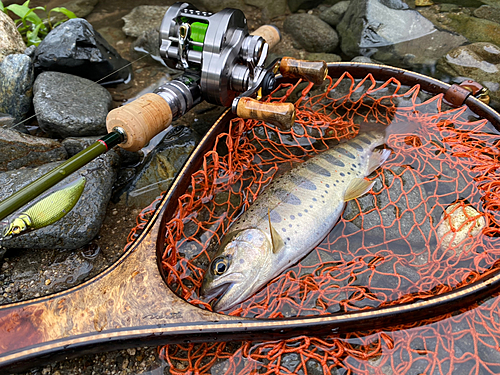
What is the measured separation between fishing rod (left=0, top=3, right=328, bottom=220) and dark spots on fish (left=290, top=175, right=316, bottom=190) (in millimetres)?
465

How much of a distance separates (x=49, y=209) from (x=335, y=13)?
4.45 m

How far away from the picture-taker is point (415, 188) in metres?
2.94

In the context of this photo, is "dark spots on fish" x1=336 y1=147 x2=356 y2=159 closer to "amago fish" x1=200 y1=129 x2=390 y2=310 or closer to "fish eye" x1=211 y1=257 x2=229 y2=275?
"amago fish" x1=200 y1=129 x2=390 y2=310

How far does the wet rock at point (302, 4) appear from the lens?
5.35m

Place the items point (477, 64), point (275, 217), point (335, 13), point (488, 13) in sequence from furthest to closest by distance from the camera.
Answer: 1. point (335, 13)
2. point (488, 13)
3. point (477, 64)
4. point (275, 217)

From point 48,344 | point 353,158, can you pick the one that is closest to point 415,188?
point 353,158

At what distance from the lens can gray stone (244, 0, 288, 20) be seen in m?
5.42

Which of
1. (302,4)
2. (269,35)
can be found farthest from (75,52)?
(302,4)

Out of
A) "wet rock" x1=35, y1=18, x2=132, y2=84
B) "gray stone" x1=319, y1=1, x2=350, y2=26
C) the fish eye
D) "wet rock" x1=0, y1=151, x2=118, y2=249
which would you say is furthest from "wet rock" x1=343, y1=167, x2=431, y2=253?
"wet rock" x1=35, y1=18, x2=132, y2=84

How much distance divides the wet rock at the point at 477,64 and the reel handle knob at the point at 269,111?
8.37ft

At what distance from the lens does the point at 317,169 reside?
289 centimetres

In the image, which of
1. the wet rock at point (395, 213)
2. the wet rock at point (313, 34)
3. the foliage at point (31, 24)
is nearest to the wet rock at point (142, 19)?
the foliage at point (31, 24)

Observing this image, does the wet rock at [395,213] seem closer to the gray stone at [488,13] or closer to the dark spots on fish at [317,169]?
the dark spots on fish at [317,169]

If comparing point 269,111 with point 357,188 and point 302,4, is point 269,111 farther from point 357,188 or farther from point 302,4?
point 302,4
